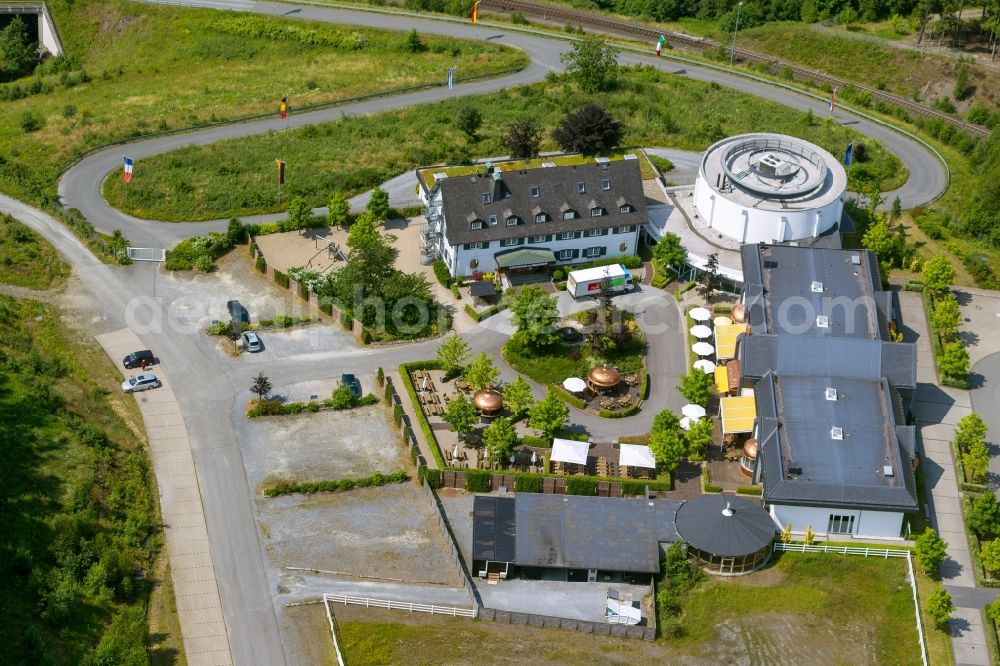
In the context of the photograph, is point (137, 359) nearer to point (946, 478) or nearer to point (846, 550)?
point (846, 550)

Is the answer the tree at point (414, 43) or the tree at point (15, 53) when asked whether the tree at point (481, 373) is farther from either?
the tree at point (15, 53)

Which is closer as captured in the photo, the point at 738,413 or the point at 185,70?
the point at 738,413

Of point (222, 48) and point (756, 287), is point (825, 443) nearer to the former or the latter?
point (756, 287)

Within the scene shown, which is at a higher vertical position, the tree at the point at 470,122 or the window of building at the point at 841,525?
the tree at the point at 470,122

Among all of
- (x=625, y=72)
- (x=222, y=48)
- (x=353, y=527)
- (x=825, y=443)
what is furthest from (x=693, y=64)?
(x=353, y=527)

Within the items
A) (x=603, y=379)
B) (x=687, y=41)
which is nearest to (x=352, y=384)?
(x=603, y=379)

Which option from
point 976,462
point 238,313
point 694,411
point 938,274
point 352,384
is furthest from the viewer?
point 938,274

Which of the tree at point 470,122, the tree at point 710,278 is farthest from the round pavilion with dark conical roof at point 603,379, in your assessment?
the tree at point 470,122
